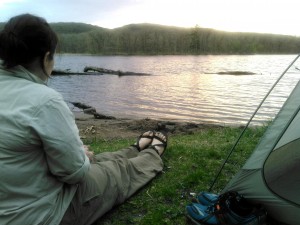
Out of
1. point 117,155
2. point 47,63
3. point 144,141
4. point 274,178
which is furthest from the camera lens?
point 144,141

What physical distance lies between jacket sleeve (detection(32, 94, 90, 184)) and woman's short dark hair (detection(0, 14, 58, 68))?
41cm

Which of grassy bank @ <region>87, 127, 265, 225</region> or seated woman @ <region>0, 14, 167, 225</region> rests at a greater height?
seated woman @ <region>0, 14, 167, 225</region>

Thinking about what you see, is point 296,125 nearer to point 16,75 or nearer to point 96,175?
point 96,175

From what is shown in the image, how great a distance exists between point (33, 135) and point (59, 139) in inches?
7.7

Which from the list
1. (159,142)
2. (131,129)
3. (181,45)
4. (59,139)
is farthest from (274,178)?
(181,45)

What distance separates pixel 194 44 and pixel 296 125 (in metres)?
131

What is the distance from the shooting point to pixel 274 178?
4.13m

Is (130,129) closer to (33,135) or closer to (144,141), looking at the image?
(144,141)

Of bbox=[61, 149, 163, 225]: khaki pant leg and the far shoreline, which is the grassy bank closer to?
bbox=[61, 149, 163, 225]: khaki pant leg

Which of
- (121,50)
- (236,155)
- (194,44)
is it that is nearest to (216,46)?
(194,44)

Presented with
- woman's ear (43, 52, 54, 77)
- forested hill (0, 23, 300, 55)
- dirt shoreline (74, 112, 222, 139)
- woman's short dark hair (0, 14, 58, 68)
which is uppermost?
woman's short dark hair (0, 14, 58, 68)

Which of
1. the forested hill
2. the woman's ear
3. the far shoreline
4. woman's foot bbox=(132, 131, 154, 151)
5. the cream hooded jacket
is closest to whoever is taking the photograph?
the cream hooded jacket

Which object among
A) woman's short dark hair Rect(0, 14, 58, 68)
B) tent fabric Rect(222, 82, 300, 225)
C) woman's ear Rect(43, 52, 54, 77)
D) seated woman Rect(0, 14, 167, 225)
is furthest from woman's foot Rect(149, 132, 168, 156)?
woman's short dark hair Rect(0, 14, 58, 68)

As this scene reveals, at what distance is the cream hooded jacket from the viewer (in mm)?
2574
